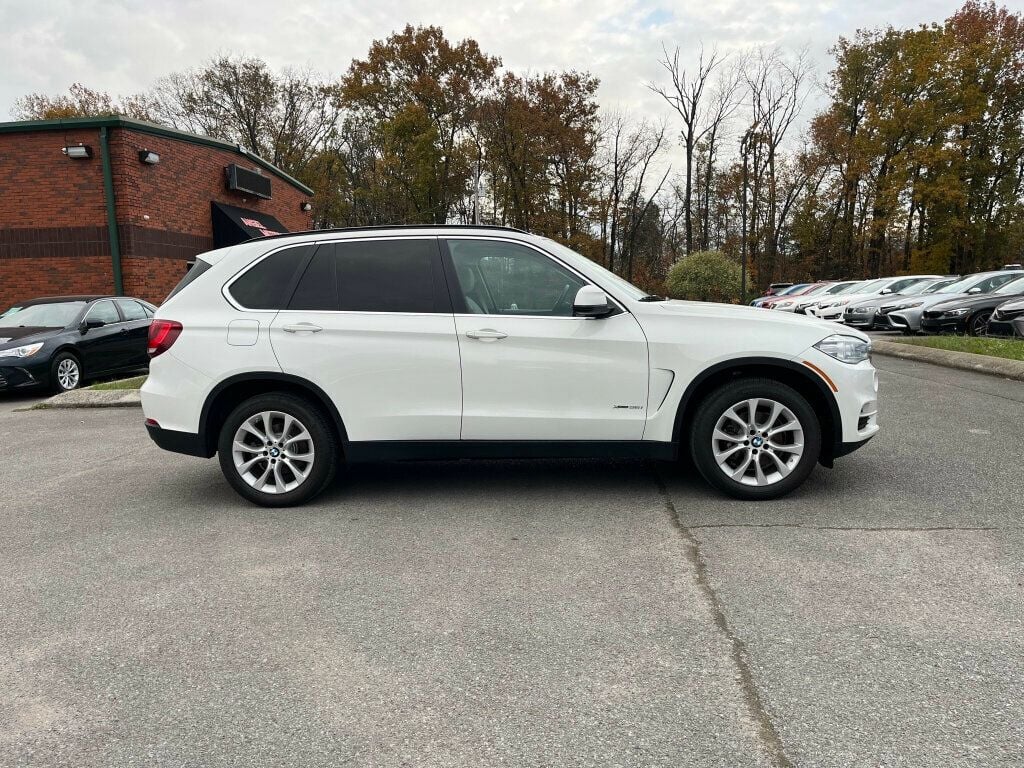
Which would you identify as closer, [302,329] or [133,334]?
[302,329]

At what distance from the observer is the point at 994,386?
9.27m

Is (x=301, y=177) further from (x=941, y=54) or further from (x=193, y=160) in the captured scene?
(x=941, y=54)

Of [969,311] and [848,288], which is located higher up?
[848,288]

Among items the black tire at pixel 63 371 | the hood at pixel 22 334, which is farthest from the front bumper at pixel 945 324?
the hood at pixel 22 334

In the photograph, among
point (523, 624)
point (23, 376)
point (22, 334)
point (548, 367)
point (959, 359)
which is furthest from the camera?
point (959, 359)

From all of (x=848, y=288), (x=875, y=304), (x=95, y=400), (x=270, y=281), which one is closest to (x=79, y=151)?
(x=95, y=400)

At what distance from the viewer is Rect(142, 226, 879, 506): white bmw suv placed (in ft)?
14.6

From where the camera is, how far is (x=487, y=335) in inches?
176

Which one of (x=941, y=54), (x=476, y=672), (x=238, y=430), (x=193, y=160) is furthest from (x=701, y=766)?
(x=941, y=54)

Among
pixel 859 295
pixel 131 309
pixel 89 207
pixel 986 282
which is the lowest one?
pixel 131 309

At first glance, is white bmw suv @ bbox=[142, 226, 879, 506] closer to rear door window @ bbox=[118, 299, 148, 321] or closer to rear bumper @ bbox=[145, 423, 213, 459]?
rear bumper @ bbox=[145, 423, 213, 459]

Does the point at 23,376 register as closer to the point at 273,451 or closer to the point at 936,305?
the point at 273,451

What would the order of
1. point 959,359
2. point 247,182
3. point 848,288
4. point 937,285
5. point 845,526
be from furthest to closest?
point 848,288
point 247,182
point 937,285
point 959,359
point 845,526

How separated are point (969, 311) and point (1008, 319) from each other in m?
1.89
